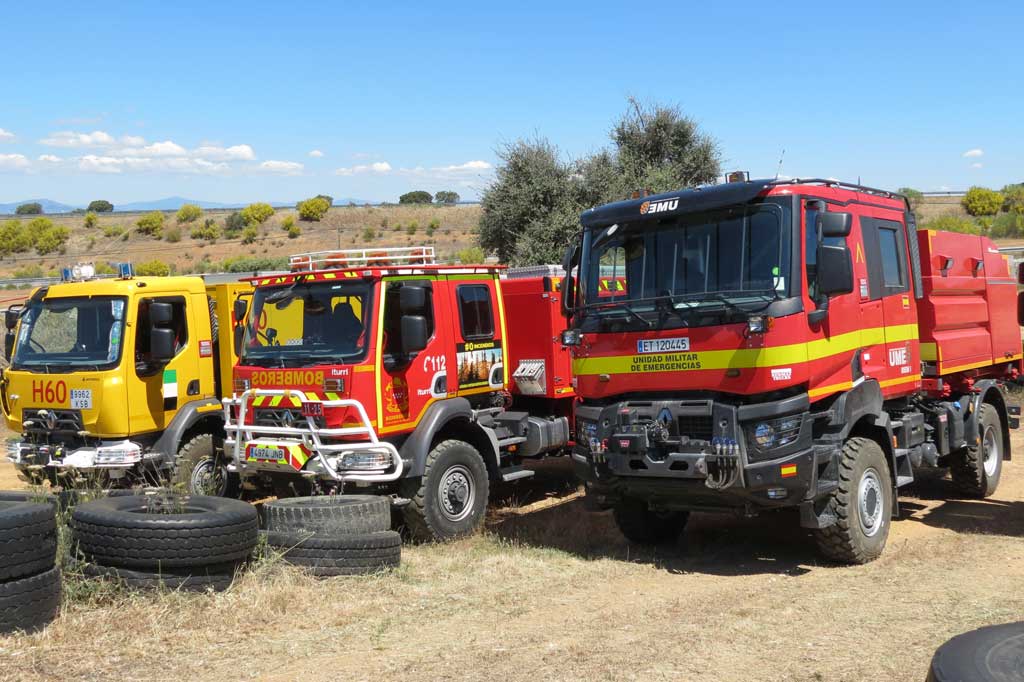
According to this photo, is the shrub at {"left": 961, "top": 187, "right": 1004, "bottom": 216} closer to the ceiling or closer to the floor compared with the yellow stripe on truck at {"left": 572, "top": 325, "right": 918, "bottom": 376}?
closer to the ceiling

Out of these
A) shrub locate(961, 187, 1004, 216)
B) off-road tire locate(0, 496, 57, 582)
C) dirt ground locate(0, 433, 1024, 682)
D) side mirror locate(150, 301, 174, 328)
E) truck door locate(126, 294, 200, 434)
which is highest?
shrub locate(961, 187, 1004, 216)

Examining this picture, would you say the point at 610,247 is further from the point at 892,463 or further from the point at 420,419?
the point at 892,463

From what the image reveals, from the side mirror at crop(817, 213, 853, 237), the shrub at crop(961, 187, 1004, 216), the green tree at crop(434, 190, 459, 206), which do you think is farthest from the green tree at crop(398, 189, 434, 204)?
the side mirror at crop(817, 213, 853, 237)

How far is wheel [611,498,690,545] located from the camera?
9.06 meters

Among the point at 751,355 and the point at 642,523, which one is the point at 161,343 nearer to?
the point at 642,523

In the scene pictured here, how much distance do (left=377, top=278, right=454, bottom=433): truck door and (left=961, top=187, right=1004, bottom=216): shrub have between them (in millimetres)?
48667

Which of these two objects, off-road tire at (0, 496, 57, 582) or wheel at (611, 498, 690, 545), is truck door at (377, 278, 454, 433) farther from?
off-road tire at (0, 496, 57, 582)

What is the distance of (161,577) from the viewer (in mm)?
6680

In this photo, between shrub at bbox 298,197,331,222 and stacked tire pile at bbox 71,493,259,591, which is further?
shrub at bbox 298,197,331,222

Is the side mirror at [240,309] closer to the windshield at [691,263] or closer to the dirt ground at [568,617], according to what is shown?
the dirt ground at [568,617]

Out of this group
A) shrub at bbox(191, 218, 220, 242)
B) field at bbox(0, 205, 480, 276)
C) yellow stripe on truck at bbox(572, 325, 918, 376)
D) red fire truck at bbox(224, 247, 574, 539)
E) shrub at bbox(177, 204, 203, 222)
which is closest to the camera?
yellow stripe on truck at bbox(572, 325, 918, 376)

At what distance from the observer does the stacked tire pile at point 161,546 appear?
21.9ft

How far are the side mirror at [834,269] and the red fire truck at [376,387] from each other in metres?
3.17

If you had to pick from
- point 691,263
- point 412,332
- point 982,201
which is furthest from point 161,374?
point 982,201
